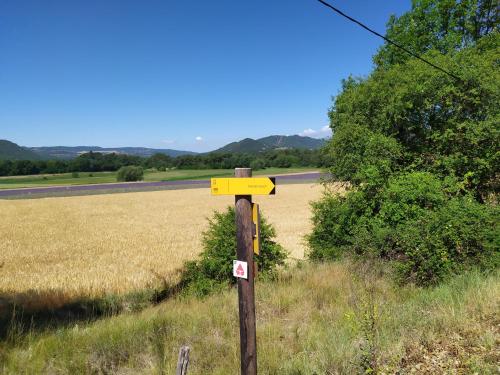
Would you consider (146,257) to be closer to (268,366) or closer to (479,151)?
(268,366)

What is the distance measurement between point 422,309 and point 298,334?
1877mm

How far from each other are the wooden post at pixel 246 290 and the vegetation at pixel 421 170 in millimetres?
4871

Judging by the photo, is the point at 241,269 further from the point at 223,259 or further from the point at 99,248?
the point at 99,248

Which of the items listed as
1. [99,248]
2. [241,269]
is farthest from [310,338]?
[99,248]

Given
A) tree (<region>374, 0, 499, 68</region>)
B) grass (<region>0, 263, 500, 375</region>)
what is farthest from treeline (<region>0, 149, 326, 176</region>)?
grass (<region>0, 263, 500, 375</region>)

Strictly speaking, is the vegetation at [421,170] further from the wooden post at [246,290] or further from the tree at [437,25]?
the wooden post at [246,290]

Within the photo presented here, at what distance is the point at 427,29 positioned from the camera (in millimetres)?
15469

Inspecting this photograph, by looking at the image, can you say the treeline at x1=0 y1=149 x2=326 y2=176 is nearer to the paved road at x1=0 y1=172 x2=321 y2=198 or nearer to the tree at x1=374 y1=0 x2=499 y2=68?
the paved road at x1=0 y1=172 x2=321 y2=198

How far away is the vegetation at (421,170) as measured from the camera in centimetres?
717

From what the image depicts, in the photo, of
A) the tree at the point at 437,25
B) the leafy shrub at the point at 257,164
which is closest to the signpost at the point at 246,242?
the tree at the point at 437,25

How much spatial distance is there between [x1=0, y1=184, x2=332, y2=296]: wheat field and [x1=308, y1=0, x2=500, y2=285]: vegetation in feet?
11.6

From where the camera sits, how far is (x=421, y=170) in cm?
1073

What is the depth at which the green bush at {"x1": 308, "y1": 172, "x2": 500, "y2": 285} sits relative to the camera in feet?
23.0

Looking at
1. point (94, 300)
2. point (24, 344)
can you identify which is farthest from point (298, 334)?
point (94, 300)
